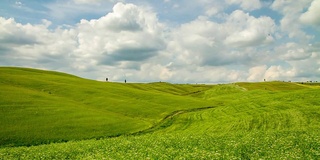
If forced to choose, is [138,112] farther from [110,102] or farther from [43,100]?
[43,100]

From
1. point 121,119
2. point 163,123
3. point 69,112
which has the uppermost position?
point 69,112

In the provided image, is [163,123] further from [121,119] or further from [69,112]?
[69,112]

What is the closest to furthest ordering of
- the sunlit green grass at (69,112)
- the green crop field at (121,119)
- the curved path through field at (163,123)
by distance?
the green crop field at (121,119) < the sunlit green grass at (69,112) < the curved path through field at (163,123)

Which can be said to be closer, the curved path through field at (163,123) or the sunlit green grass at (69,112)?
the sunlit green grass at (69,112)

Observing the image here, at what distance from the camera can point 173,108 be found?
281 feet

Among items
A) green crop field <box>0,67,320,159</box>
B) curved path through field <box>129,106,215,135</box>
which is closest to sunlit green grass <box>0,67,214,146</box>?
green crop field <box>0,67,320,159</box>

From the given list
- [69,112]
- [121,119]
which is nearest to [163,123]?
[121,119]

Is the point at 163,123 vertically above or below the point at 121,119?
below

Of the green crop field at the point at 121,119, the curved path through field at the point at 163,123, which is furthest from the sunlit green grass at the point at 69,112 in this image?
the curved path through field at the point at 163,123

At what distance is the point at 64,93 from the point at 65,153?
2564 inches

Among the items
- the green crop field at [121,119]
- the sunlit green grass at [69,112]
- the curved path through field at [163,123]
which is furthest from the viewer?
the curved path through field at [163,123]

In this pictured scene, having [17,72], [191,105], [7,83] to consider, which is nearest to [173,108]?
[191,105]

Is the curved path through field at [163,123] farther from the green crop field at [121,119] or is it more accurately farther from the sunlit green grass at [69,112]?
the sunlit green grass at [69,112]

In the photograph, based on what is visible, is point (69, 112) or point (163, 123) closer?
point (163, 123)
